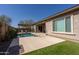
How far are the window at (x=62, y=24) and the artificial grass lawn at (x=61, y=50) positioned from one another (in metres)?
1.32

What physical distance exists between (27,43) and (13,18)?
234 centimetres

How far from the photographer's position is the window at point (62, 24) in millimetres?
10203

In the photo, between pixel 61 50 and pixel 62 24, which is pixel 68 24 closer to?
pixel 62 24

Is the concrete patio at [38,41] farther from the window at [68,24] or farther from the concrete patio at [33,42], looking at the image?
the window at [68,24]

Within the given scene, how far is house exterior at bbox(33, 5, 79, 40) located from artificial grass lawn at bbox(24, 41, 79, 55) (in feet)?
2.67

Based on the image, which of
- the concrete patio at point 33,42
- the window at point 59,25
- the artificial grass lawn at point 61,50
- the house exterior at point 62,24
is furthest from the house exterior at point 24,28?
the artificial grass lawn at point 61,50

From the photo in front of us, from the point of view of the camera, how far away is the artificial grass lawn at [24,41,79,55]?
8469 mm

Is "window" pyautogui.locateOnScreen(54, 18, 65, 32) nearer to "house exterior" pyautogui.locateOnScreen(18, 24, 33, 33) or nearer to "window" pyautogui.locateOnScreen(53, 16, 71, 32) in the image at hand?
"window" pyautogui.locateOnScreen(53, 16, 71, 32)

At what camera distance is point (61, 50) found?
876cm

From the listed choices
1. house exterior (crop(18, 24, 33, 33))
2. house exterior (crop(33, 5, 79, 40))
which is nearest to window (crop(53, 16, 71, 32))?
house exterior (crop(33, 5, 79, 40))

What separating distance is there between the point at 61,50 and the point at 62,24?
2672 millimetres

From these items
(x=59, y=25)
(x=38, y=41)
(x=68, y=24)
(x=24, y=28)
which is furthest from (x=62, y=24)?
(x=24, y=28)

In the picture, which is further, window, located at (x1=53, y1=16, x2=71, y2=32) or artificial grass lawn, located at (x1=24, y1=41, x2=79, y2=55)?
window, located at (x1=53, y1=16, x2=71, y2=32)
